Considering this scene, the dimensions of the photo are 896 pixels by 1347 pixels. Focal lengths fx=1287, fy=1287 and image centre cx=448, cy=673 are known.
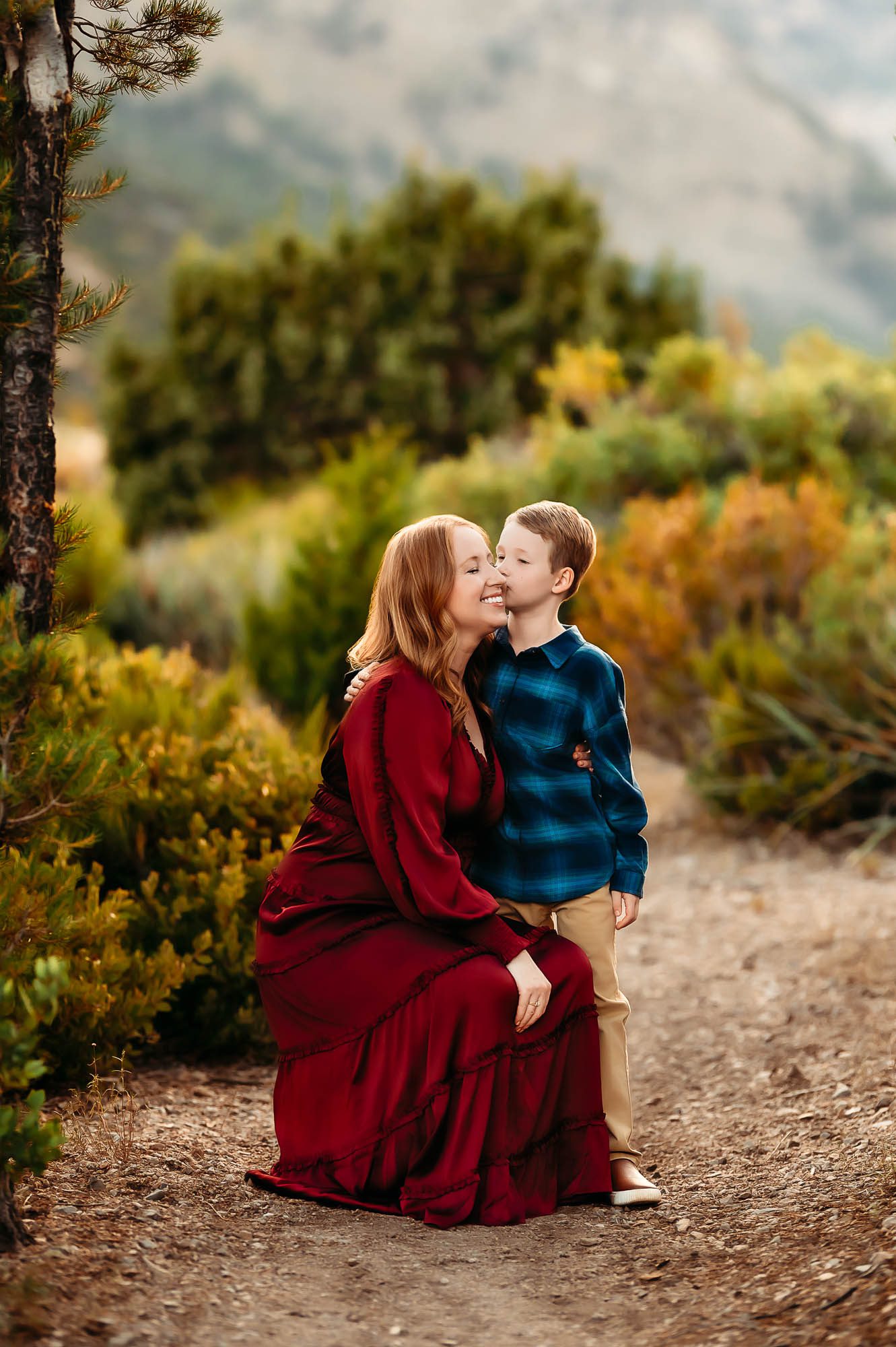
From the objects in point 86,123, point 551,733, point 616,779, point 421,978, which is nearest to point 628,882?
point 616,779

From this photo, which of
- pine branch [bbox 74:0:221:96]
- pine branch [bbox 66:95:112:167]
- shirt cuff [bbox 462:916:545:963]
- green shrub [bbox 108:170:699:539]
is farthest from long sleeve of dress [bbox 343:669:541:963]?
green shrub [bbox 108:170:699:539]

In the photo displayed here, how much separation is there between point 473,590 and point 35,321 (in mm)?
1117

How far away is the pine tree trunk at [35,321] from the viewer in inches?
102

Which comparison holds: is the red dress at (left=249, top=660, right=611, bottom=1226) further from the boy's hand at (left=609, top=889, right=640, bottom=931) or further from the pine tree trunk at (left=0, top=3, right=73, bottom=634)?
the pine tree trunk at (left=0, top=3, right=73, bottom=634)

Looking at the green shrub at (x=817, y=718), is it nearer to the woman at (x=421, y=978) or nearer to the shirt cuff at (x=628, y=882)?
the shirt cuff at (x=628, y=882)

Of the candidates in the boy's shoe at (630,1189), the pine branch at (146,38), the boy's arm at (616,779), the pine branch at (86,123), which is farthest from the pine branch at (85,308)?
the boy's shoe at (630,1189)

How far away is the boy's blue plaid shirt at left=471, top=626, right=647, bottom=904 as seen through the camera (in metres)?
3.12

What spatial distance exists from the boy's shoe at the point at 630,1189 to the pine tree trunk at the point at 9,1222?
1333 mm

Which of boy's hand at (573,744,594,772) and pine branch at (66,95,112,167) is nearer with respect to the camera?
pine branch at (66,95,112,167)

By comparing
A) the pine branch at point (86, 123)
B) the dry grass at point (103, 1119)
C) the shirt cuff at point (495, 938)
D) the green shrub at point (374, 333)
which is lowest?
the dry grass at point (103, 1119)

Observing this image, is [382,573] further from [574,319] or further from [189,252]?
[189,252]

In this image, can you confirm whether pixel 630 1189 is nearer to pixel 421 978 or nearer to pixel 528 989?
pixel 528 989

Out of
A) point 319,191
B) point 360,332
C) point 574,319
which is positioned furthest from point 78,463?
point 319,191

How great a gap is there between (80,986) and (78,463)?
20.1 metres
